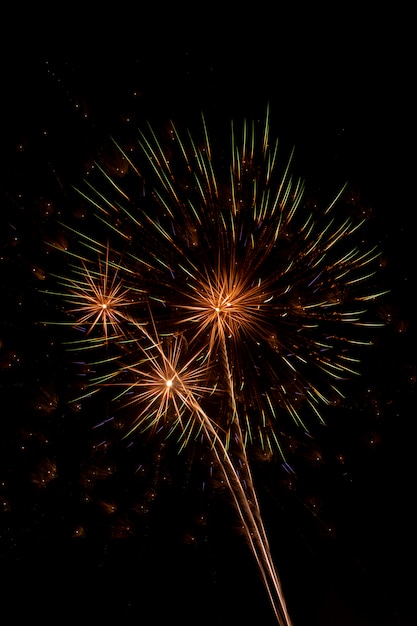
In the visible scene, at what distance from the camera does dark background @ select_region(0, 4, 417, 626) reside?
3285mm

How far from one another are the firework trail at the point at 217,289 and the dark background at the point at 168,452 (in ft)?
0.48

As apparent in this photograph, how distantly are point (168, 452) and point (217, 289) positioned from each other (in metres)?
1.02

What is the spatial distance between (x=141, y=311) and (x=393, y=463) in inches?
66.9

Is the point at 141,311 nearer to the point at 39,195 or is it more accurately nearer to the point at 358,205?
the point at 39,195

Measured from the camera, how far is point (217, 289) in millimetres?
3270

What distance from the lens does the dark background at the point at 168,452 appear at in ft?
10.8

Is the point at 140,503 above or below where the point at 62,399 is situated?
below

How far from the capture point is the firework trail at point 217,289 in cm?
331

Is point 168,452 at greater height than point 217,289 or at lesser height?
lesser

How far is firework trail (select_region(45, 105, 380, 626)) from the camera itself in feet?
10.9

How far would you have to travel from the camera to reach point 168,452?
3549 mm

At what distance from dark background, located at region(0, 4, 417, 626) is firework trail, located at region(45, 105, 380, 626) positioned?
0.15 meters

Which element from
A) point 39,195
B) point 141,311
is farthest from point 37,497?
point 39,195

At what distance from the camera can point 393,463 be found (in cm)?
354
